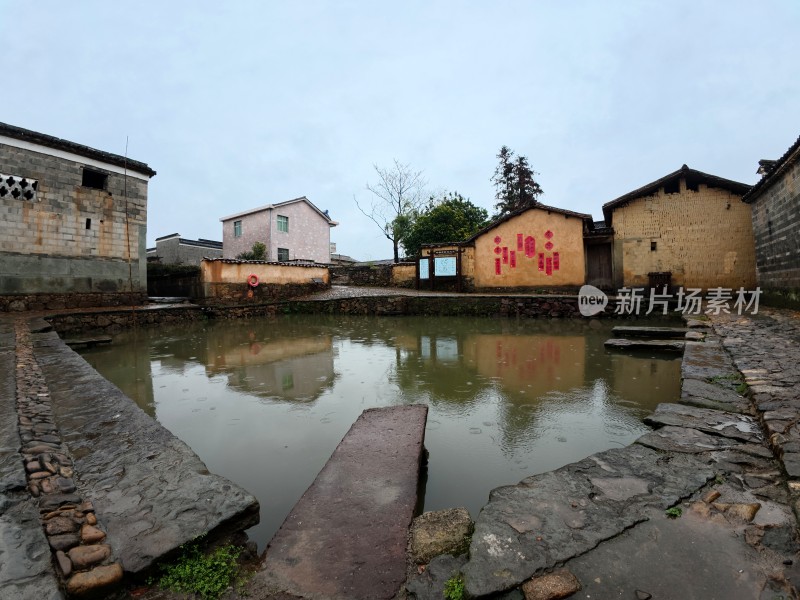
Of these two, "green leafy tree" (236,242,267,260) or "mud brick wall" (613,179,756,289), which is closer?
"mud brick wall" (613,179,756,289)

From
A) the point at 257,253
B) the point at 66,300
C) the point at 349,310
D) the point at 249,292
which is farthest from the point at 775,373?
the point at 257,253

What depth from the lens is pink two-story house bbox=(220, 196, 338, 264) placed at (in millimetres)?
27516

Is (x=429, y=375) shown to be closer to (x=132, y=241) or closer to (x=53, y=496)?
(x=53, y=496)

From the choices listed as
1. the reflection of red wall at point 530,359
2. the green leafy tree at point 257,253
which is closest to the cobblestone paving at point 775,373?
the reflection of red wall at point 530,359

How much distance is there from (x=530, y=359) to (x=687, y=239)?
13702 mm

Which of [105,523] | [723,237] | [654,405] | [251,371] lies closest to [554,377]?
[654,405]

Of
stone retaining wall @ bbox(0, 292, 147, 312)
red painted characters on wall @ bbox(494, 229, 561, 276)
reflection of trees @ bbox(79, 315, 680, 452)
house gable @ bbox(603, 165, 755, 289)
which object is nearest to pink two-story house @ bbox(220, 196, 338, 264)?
stone retaining wall @ bbox(0, 292, 147, 312)

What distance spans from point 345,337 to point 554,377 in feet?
18.8

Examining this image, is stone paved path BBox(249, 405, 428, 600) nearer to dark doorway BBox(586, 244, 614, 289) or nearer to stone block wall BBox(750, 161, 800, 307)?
stone block wall BBox(750, 161, 800, 307)

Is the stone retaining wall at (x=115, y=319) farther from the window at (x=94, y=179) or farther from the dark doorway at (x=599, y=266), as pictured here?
the dark doorway at (x=599, y=266)

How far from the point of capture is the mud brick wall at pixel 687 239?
15344 mm

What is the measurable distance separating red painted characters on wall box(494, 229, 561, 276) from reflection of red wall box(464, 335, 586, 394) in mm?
9847

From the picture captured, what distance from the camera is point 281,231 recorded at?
1111 inches

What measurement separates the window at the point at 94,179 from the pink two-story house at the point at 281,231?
1244cm
